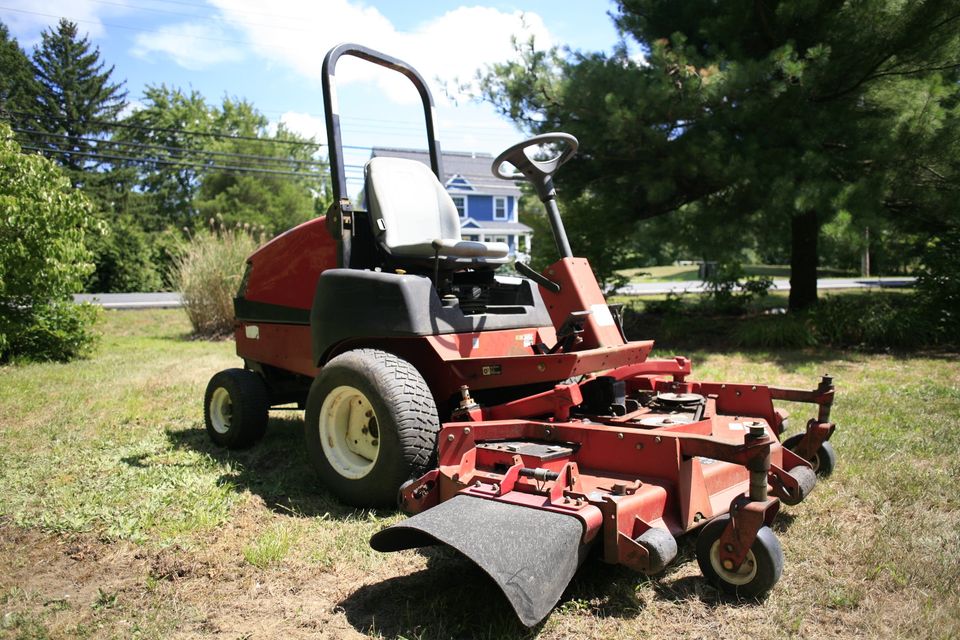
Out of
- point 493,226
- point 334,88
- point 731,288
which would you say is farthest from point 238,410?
point 493,226

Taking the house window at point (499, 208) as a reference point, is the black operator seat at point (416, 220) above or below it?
below

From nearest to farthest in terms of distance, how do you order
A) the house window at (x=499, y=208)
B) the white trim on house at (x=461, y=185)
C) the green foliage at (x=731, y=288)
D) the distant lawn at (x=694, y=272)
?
the green foliage at (x=731, y=288) < the distant lawn at (x=694, y=272) < the white trim on house at (x=461, y=185) < the house window at (x=499, y=208)

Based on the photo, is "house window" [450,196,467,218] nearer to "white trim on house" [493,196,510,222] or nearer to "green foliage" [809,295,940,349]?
"white trim on house" [493,196,510,222]

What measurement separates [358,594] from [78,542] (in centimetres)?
151

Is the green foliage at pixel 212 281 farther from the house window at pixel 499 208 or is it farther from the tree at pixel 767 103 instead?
the house window at pixel 499 208

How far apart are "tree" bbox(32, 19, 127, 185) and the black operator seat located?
36.8 metres

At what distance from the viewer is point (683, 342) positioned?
9.84m

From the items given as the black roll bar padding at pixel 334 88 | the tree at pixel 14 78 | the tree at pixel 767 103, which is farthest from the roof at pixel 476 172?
the black roll bar padding at pixel 334 88

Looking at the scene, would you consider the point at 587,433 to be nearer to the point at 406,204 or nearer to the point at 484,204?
the point at 406,204

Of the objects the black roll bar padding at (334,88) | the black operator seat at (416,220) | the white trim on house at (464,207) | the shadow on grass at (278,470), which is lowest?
the shadow on grass at (278,470)

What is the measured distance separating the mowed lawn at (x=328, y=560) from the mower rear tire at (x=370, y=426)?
0.17 m

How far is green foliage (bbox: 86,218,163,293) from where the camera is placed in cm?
2525

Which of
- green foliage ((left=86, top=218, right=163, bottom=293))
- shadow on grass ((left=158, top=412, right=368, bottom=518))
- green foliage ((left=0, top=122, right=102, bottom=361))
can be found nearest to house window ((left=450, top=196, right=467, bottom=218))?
green foliage ((left=86, top=218, right=163, bottom=293))

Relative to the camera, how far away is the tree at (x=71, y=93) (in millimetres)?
36375
